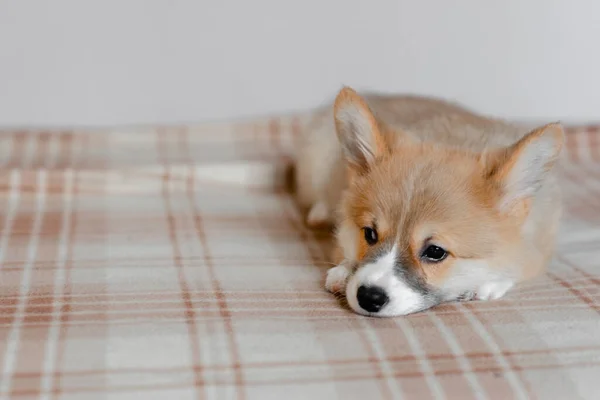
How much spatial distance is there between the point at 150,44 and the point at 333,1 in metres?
0.74

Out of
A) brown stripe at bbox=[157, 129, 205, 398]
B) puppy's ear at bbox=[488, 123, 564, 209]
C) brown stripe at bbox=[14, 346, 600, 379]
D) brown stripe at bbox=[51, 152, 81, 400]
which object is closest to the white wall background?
brown stripe at bbox=[157, 129, 205, 398]

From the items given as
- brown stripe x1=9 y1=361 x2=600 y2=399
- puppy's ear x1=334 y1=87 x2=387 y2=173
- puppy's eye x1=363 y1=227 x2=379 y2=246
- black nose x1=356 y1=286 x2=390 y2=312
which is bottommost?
brown stripe x1=9 y1=361 x2=600 y2=399

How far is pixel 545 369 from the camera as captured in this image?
1.69 metres

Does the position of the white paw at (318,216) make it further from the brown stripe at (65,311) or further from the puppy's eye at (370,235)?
the brown stripe at (65,311)

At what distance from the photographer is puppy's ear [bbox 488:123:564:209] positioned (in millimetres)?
1880

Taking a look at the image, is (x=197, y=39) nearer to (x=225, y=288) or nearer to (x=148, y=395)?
(x=225, y=288)

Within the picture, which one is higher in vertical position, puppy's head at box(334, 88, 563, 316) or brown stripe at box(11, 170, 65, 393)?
puppy's head at box(334, 88, 563, 316)

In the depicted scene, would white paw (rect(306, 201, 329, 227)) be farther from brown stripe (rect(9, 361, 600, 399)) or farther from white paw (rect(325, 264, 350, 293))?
brown stripe (rect(9, 361, 600, 399))

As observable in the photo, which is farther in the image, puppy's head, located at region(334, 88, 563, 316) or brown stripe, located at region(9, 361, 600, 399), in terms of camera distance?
puppy's head, located at region(334, 88, 563, 316)

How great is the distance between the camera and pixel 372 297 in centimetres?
185

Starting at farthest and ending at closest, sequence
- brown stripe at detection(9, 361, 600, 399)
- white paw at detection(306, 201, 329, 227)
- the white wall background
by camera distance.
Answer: the white wall background → white paw at detection(306, 201, 329, 227) → brown stripe at detection(9, 361, 600, 399)

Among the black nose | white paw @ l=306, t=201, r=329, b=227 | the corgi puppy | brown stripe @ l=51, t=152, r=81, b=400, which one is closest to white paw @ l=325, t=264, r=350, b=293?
the corgi puppy

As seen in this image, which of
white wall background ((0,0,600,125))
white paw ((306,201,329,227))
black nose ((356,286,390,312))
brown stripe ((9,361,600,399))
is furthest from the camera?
white wall background ((0,0,600,125))

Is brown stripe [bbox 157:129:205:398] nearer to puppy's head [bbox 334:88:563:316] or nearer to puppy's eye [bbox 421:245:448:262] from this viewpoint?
puppy's head [bbox 334:88:563:316]
